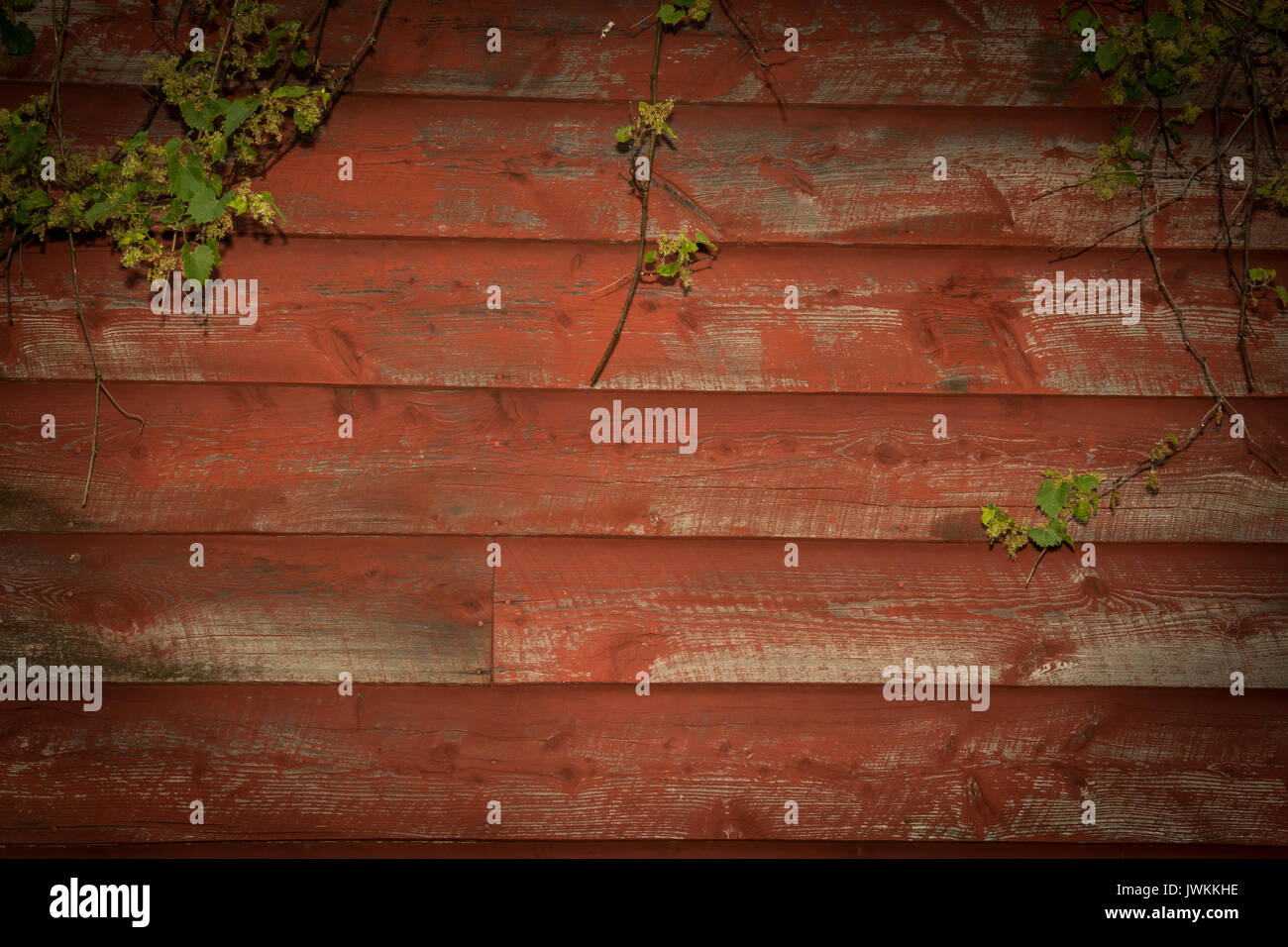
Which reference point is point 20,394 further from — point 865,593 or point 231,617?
point 865,593

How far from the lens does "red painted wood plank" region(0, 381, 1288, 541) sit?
1866 millimetres

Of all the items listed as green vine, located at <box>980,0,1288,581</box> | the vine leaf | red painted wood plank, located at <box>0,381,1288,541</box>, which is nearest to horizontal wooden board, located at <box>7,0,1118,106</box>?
green vine, located at <box>980,0,1288,581</box>

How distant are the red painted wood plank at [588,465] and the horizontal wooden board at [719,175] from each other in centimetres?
40

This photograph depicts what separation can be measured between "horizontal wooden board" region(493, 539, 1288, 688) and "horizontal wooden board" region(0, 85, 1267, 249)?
74cm

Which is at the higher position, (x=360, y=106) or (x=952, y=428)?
(x=360, y=106)

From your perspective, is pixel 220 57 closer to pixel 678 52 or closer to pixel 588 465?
pixel 678 52

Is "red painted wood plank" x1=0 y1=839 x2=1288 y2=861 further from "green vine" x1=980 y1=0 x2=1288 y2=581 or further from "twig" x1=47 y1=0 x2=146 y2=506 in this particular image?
"twig" x1=47 y1=0 x2=146 y2=506

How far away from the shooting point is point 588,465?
190cm

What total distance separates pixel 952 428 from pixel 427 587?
50.7 inches

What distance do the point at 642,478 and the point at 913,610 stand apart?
2.35 ft
